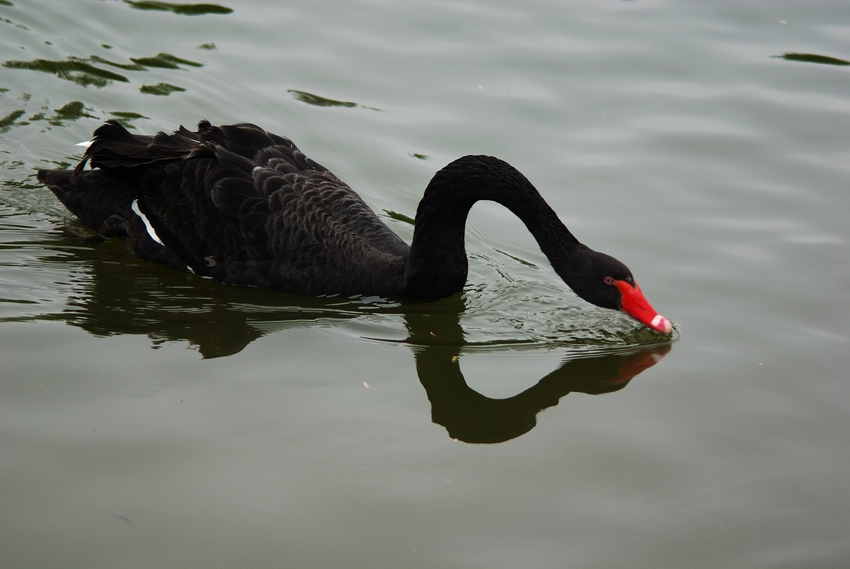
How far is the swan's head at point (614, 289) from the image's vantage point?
5.83 m

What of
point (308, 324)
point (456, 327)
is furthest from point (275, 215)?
point (456, 327)

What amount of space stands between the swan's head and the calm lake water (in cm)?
29

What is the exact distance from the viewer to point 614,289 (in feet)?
19.3

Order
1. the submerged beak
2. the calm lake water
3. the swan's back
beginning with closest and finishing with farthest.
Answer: the calm lake water → the submerged beak → the swan's back

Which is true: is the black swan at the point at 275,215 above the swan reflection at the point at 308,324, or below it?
above

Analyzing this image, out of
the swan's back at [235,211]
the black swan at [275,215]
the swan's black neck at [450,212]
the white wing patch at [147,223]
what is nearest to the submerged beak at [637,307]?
the black swan at [275,215]

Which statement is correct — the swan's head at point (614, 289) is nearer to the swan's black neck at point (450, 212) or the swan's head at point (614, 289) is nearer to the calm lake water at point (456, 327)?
the calm lake water at point (456, 327)

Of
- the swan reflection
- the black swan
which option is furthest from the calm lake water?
the black swan

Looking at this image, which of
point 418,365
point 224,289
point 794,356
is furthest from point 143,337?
point 794,356

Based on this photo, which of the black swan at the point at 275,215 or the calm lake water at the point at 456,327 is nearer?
the calm lake water at the point at 456,327

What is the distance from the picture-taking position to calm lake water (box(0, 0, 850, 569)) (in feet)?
13.8

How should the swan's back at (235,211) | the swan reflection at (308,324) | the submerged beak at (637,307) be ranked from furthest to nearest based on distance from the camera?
the swan's back at (235,211)
the submerged beak at (637,307)
the swan reflection at (308,324)

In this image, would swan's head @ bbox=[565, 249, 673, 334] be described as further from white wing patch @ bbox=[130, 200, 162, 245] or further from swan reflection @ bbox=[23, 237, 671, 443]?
white wing patch @ bbox=[130, 200, 162, 245]

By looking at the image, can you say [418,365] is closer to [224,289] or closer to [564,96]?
[224,289]
